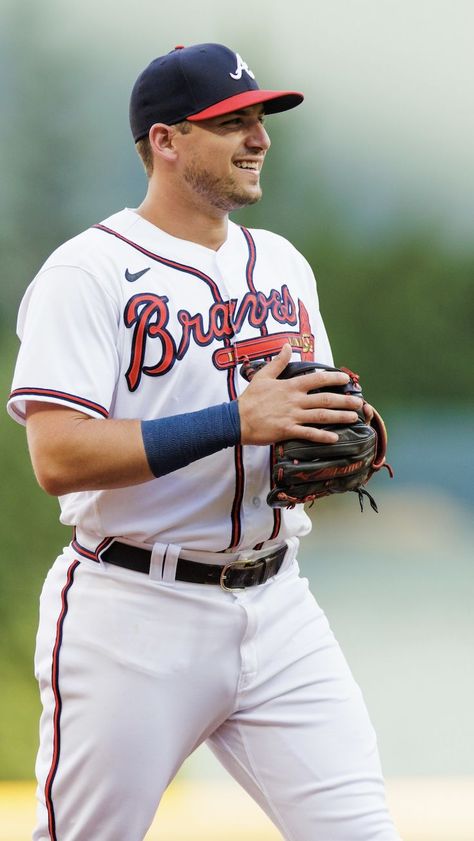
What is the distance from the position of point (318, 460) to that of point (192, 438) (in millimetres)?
A: 202

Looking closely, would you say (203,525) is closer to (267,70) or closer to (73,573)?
(73,573)

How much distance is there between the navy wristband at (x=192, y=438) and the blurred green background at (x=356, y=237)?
2.29 meters

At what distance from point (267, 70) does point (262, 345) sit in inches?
185

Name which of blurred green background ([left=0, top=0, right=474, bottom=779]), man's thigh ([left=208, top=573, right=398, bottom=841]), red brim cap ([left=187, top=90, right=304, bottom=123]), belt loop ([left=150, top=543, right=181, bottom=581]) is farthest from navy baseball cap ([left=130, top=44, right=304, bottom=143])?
blurred green background ([left=0, top=0, right=474, bottom=779])

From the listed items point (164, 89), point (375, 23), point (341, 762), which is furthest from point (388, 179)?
point (341, 762)

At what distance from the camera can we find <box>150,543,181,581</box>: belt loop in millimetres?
1740

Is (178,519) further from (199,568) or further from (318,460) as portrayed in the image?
(318,460)

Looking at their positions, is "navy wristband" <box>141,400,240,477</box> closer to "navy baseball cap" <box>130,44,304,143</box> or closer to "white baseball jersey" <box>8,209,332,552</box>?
"white baseball jersey" <box>8,209,332,552</box>

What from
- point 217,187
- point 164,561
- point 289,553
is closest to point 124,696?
point 164,561

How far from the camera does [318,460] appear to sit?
1.64 m

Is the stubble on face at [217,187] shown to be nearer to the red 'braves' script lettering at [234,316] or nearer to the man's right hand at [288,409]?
the red 'braves' script lettering at [234,316]

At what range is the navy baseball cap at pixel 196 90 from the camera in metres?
1.85

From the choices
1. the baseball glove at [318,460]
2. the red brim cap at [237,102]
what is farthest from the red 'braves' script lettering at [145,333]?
the red brim cap at [237,102]

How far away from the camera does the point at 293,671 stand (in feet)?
5.85
